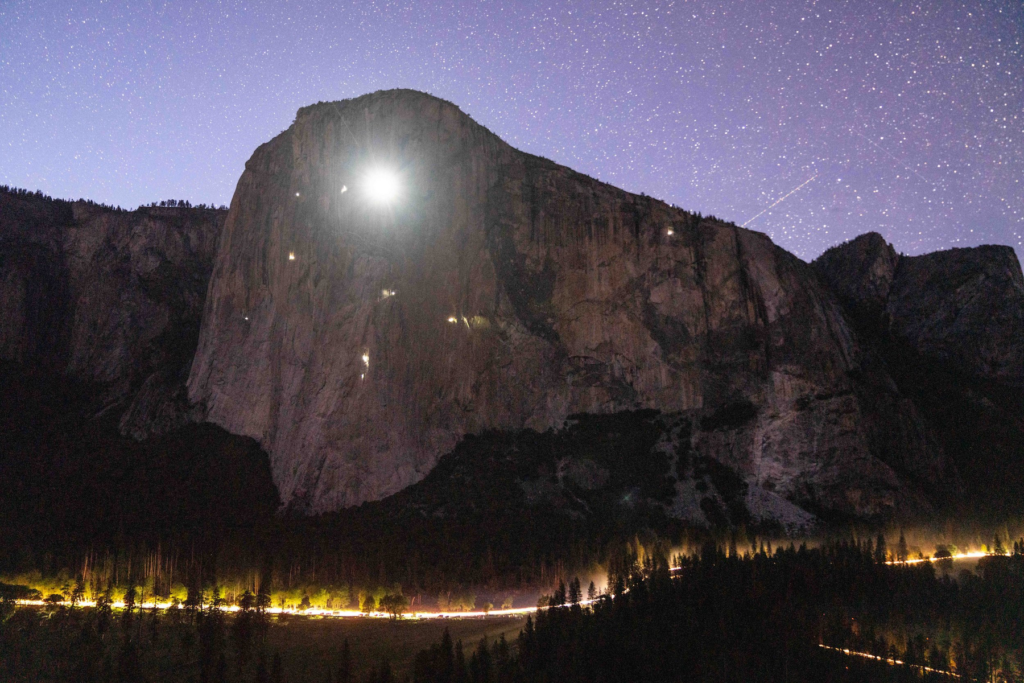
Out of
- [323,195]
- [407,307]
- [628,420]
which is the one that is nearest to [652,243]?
[628,420]

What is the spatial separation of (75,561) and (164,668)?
19684 millimetres

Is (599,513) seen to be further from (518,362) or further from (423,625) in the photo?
(423,625)

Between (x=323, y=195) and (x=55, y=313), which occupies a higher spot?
(x=323, y=195)

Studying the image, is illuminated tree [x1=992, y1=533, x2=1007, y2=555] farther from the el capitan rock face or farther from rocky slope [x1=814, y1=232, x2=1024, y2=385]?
rocky slope [x1=814, y1=232, x2=1024, y2=385]

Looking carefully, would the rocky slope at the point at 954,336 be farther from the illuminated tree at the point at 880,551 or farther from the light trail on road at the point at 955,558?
the illuminated tree at the point at 880,551

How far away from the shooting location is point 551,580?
56562mm

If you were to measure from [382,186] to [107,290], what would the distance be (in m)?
42.9

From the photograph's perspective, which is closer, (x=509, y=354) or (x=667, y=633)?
(x=667, y=633)

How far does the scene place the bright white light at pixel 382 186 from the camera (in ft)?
263

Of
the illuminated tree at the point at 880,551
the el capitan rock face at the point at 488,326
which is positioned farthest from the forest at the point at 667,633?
the el capitan rock face at the point at 488,326

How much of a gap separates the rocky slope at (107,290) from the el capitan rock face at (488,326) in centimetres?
1151

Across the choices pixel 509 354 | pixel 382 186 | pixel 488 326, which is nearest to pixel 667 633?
pixel 509 354

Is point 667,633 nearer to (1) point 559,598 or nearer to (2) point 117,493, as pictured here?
(1) point 559,598

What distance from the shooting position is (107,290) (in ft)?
325
